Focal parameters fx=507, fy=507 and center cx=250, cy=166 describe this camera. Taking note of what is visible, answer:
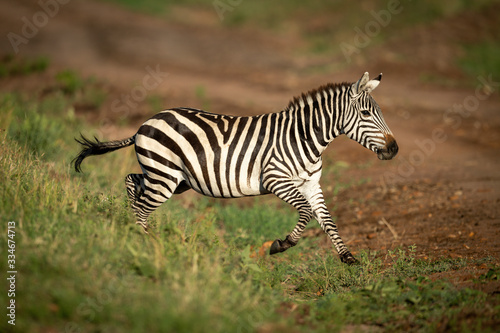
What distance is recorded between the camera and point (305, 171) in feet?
20.2

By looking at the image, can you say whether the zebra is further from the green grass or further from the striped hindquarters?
the green grass

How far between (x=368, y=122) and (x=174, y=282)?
9.98 feet

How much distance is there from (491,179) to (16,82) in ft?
43.5

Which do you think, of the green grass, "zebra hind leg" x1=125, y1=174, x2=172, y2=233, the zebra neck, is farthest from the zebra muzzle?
"zebra hind leg" x1=125, y1=174, x2=172, y2=233

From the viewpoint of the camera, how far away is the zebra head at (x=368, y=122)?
595cm

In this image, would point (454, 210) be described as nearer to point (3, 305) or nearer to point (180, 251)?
point (180, 251)

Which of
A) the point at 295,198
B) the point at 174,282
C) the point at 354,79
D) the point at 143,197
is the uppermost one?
the point at 354,79

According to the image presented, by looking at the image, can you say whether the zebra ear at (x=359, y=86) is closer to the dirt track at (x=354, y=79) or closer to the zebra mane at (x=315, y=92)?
the zebra mane at (x=315, y=92)

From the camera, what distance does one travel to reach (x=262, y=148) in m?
6.08

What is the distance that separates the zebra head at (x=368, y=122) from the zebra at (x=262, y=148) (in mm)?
12

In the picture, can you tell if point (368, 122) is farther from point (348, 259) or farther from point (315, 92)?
point (348, 259)

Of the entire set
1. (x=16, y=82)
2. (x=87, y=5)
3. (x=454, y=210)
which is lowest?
(x=454, y=210)

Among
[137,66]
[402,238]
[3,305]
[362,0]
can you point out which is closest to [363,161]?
[402,238]

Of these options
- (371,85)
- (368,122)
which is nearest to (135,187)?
(368,122)
